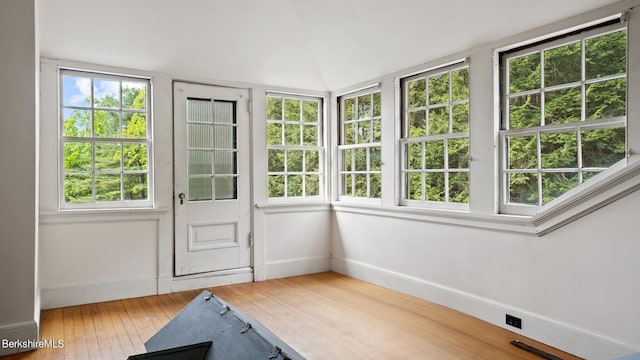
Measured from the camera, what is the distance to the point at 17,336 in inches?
124

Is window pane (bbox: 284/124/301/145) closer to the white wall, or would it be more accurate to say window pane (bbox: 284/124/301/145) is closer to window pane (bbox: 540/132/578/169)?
the white wall

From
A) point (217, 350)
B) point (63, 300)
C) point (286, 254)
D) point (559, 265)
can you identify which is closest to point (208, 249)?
point (286, 254)

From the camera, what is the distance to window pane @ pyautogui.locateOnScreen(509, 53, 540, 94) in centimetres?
344

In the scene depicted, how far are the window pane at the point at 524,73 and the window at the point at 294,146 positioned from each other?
274 cm

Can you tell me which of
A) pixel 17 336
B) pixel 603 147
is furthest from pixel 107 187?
pixel 603 147

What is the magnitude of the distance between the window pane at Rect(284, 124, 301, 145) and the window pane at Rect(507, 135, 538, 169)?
277cm

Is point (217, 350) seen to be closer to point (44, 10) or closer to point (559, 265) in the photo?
point (559, 265)

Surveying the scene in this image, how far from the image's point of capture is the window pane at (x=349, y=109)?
551cm

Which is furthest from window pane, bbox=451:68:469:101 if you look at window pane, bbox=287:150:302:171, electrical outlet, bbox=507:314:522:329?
window pane, bbox=287:150:302:171

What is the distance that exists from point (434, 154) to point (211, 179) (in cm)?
254

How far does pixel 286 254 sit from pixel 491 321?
265 centimetres

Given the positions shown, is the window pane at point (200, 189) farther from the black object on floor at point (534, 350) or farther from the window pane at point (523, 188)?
the black object on floor at point (534, 350)

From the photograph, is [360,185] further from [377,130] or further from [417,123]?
[417,123]

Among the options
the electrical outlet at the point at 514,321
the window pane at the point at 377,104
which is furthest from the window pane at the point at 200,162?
the electrical outlet at the point at 514,321
